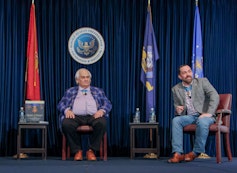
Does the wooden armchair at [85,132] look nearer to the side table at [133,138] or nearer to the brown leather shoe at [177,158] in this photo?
the side table at [133,138]

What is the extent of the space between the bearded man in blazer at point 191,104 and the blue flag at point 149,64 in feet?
2.36

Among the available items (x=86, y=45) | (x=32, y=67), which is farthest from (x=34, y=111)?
(x=86, y=45)

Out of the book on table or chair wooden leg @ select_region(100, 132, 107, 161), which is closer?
chair wooden leg @ select_region(100, 132, 107, 161)

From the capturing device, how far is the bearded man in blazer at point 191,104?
5.55 metres

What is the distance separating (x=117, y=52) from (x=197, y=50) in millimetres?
1075

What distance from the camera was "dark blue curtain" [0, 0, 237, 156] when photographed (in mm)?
6734

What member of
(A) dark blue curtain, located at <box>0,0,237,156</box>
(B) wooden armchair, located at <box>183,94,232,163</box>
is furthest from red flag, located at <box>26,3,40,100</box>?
(B) wooden armchair, located at <box>183,94,232,163</box>

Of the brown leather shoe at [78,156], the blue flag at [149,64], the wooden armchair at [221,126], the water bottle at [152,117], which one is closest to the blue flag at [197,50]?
the blue flag at [149,64]

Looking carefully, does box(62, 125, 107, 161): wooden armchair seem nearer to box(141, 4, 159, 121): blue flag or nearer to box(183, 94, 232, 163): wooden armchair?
box(141, 4, 159, 121): blue flag

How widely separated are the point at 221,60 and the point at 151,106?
1136mm

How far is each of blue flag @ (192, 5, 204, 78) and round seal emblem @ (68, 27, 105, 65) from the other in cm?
123

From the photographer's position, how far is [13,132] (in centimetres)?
670

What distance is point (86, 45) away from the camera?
689cm

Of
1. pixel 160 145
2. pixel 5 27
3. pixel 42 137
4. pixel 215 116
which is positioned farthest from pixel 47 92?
pixel 215 116
